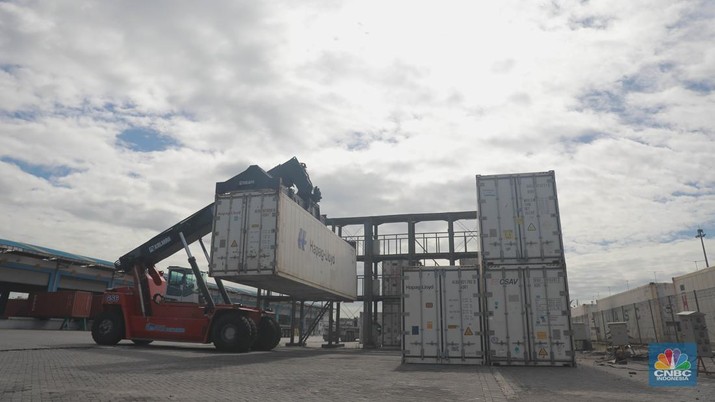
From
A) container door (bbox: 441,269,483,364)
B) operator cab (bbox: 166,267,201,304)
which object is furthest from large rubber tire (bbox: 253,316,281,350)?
operator cab (bbox: 166,267,201,304)

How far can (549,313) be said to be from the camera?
1505 cm

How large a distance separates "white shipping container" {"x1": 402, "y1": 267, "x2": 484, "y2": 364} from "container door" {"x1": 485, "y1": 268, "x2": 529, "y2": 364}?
1.38ft

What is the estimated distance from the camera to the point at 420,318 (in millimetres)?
15938

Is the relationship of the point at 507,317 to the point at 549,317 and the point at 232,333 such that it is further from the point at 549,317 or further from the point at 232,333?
the point at 232,333

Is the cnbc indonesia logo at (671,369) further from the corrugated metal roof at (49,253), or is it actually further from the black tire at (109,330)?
the corrugated metal roof at (49,253)

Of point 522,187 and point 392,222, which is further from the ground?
point 392,222

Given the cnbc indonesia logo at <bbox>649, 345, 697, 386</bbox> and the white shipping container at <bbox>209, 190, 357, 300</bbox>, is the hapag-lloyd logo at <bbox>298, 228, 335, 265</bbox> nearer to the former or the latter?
the white shipping container at <bbox>209, 190, 357, 300</bbox>

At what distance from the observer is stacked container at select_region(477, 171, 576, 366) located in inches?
586

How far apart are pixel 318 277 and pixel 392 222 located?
1240 cm

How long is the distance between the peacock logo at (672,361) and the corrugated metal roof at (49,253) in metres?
46.8

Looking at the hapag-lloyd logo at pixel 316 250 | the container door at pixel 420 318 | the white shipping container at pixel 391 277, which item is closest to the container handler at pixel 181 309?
the hapag-lloyd logo at pixel 316 250

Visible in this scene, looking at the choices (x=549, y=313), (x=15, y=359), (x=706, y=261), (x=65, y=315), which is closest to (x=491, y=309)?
(x=549, y=313)

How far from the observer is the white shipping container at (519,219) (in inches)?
625

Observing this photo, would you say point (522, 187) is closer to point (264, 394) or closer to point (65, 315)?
point (264, 394)
